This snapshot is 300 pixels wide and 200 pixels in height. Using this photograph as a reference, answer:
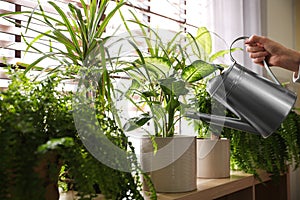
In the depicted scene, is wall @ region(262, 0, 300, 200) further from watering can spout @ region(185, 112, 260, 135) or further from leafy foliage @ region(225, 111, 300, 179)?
watering can spout @ region(185, 112, 260, 135)

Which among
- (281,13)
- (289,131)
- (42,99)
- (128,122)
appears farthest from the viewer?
(281,13)

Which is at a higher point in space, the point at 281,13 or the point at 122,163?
the point at 281,13

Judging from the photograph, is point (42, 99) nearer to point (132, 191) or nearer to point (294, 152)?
point (132, 191)

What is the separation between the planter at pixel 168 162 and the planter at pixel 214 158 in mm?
303

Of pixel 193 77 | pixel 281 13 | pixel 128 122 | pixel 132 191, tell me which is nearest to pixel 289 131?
pixel 193 77

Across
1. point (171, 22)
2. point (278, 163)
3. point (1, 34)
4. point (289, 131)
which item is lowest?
point (278, 163)

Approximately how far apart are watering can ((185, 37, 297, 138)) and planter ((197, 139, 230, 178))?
408 millimetres

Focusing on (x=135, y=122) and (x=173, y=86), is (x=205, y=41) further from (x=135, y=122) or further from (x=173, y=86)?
(x=135, y=122)

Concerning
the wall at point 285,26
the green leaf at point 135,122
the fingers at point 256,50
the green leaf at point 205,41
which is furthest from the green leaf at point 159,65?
the wall at point 285,26

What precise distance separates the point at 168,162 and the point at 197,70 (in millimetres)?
322

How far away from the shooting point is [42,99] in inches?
34.5

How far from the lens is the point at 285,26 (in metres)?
3.00

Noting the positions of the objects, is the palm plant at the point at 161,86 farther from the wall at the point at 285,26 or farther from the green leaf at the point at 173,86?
the wall at the point at 285,26

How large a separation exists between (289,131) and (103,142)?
37.5 inches
